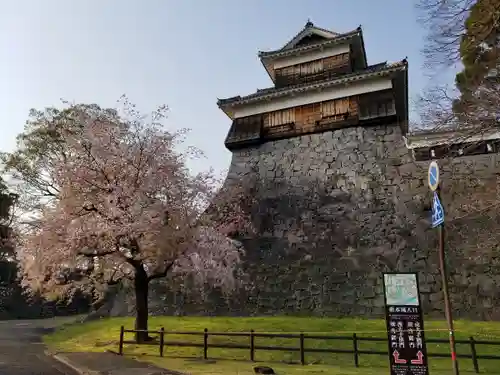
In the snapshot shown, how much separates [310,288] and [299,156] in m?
7.36

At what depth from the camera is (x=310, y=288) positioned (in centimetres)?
1697

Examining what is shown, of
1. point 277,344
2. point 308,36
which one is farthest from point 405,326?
point 308,36

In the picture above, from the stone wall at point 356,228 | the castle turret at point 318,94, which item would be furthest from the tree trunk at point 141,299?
the castle turret at point 318,94

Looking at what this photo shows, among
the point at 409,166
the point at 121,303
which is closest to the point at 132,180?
the point at 121,303

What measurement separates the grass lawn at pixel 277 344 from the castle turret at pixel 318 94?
33.9 ft

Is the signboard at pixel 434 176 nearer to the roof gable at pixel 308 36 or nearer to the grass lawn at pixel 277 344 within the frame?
the grass lawn at pixel 277 344

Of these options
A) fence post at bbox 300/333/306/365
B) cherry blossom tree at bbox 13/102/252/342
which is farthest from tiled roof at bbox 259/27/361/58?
fence post at bbox 300/333/306/365

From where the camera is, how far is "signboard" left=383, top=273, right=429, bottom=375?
6.55m

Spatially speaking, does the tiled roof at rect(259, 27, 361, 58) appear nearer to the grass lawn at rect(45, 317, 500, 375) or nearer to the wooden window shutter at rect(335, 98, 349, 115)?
the wooden window shutter at rect(335, 98, 349, 115)

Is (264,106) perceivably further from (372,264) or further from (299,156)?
(372,264)

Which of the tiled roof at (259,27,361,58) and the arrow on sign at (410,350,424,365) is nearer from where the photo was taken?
the arrow on sign at (410,350,424,365)

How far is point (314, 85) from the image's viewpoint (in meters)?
20.9

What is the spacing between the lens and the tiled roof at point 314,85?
19.5 metres

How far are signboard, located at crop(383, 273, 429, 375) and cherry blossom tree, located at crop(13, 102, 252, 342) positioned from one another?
321 inches
